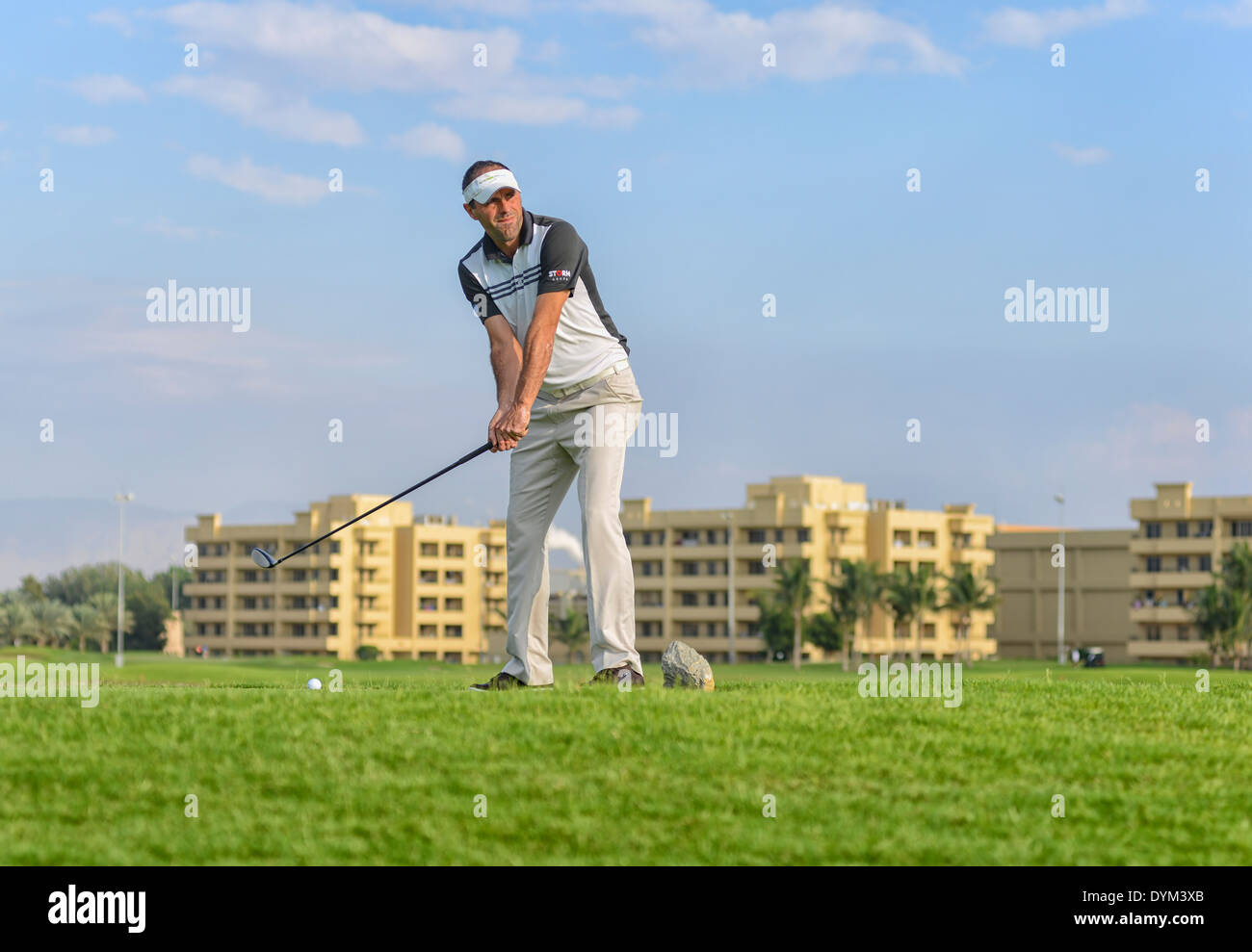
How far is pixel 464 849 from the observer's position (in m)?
7.04

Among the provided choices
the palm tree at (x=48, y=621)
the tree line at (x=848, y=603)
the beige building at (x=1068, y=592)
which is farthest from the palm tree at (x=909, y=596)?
the palm tree at (x=48, y=621)

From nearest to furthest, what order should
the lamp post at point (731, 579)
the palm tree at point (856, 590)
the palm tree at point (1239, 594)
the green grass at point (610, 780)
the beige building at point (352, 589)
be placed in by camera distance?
1. the green grass at point (610, 780)
2. the palm tree at point (1239, 594)
3. the palm tree at point (856, 590)
4. the lamp post at point (731, 579)
5. the beige building at point (352, 589)

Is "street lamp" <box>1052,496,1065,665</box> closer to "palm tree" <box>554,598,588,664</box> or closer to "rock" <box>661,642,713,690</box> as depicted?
"palm tree" <box>554,598,588,664</box>

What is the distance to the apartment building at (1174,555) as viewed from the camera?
120 meters

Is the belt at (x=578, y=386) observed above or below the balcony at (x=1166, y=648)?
above

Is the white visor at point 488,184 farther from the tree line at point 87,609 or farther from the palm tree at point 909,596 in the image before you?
the tree line at point 87,609

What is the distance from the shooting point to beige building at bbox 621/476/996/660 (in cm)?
13212

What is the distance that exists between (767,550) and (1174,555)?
31.9 metres

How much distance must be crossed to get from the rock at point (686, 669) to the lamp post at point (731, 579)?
116322mm

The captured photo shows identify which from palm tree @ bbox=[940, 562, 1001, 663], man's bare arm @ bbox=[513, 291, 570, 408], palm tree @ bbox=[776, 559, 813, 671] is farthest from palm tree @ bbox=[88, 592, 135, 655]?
man's bare arm @ bbox=[513, 291, 570, 408]

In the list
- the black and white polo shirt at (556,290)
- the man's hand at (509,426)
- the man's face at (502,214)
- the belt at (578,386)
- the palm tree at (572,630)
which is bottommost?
the palm tree at (572,630)
